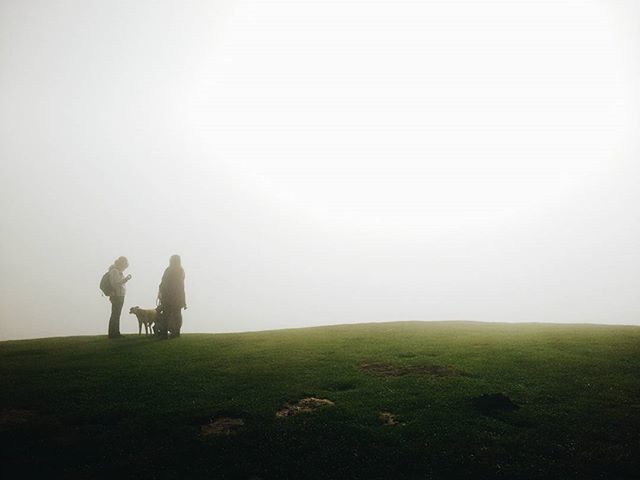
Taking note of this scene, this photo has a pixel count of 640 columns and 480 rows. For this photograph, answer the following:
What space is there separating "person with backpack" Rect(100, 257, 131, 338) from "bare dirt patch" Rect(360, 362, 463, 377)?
19.5 metres

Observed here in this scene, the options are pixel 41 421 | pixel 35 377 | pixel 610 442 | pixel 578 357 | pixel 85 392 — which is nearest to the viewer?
pixel 610 442

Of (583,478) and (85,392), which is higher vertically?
(85,392)

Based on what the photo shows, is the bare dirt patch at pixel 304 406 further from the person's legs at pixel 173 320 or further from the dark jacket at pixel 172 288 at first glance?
the person's legs at pixel 173 320

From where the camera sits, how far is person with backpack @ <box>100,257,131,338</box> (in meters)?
31.5

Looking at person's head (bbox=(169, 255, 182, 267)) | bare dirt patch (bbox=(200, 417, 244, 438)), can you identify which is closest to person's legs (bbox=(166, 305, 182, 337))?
person's head (bbox=(169, 255, 182, 267))

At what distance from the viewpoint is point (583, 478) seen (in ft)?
44.4

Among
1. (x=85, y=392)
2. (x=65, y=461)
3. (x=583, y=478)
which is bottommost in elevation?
(x=583, y=478)

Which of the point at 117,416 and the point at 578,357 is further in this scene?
the point at 578,357

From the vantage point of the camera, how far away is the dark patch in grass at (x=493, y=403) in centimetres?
1802

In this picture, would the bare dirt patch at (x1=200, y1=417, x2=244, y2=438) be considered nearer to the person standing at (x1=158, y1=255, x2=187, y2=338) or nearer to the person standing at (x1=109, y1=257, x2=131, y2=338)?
the person standing at (x1=158, y1=255, x2=187, y2=338)

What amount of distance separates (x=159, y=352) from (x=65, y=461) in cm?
1258

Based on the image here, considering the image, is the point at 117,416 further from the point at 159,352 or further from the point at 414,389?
the point at 414,389

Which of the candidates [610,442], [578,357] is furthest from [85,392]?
[578,357]

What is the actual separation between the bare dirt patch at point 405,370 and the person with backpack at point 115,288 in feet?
64.1
